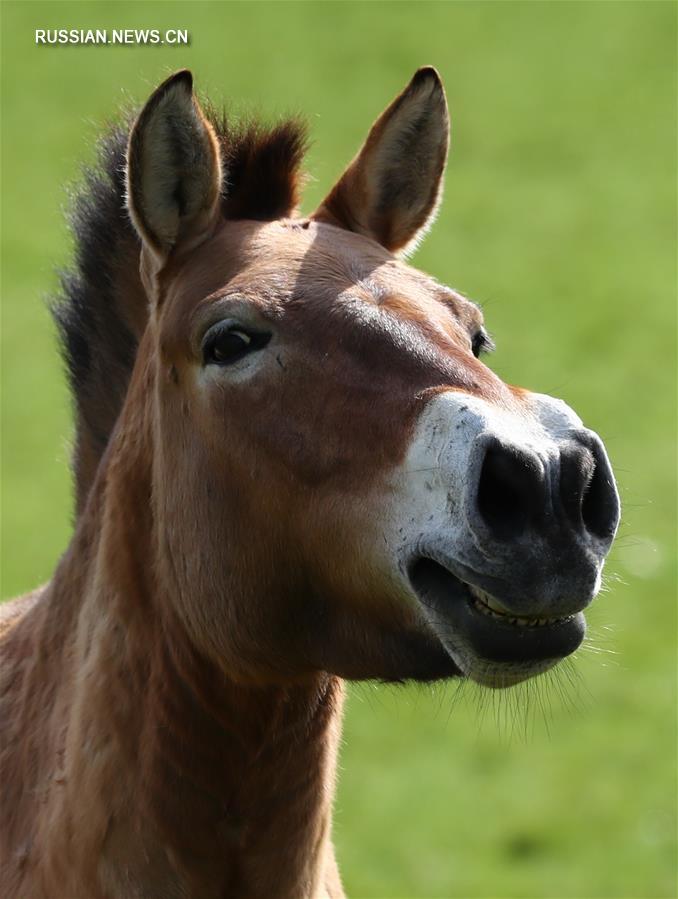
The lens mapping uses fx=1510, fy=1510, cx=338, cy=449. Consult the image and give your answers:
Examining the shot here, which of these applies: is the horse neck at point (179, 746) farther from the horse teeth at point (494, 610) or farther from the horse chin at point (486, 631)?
the horse teeth at point (494, 610)

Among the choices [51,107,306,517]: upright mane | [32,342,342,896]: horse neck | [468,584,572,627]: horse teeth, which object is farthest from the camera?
[51,107,306,517]: upright mane

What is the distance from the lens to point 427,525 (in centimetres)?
336

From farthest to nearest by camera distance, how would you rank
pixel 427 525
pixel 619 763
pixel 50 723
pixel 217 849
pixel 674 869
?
pixel 619 763, pixel 674 869, pixel 50 723, pixel 217 849, pixel 427 525

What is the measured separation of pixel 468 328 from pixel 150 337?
3.02 feet

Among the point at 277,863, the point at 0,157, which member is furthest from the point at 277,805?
the point at 0,157

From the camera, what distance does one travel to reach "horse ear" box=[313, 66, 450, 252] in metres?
4.51

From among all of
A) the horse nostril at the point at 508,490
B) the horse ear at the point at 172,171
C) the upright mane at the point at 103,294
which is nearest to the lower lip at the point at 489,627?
the horse nostril at the point at 508,490

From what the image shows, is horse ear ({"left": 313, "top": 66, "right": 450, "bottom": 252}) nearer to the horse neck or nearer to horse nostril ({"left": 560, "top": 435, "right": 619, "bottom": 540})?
the horse neck

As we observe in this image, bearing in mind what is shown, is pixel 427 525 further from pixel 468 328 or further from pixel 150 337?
pixel 150 337

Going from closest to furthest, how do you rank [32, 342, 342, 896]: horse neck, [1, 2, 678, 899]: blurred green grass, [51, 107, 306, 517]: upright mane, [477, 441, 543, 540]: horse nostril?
[477, 441, 543, 540]: horse nostril < [32, 342, 342, 896]: horse neck < [51, 107, 306, 517]: upright mane < [1, 2, 678, 899]: blurred green grass

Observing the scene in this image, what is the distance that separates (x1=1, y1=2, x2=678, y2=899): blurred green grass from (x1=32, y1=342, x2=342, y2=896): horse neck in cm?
940

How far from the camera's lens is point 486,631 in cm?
333

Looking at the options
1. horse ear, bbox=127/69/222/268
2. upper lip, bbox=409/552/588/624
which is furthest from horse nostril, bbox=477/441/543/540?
horse ear, bbox=127/69/222/268

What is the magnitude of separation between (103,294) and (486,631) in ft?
6.98
